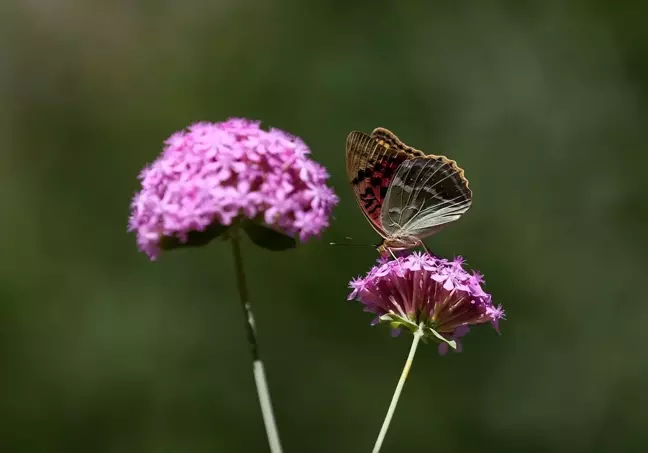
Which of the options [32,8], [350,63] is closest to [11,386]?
[32,8]

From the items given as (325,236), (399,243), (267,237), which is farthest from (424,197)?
(325,236)

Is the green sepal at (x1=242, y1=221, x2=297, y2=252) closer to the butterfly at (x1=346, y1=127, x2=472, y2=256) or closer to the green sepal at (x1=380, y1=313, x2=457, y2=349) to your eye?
the green sepal at (x1=380, y1=313, x2=457, y2=349)

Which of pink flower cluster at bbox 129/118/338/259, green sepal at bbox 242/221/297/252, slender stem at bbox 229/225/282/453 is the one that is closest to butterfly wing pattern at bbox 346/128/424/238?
pink flower cluster at bbox 129/118/338/259

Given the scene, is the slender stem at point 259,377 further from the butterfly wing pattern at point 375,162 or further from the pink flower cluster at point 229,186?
the butterfly wing pattern at point 375,162

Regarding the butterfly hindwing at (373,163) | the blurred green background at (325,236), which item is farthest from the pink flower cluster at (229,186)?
the blurred green background at (325,236)

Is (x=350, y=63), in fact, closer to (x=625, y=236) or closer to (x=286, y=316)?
(x=286, y=316)
